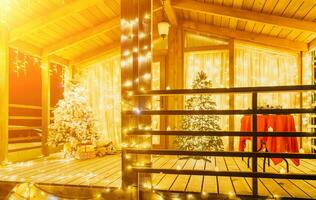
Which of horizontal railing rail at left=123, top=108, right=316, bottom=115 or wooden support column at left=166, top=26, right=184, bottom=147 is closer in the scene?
horizontal railing rail at left=123, top=108, right=316, bottom=115

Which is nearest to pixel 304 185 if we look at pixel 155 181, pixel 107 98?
pixel 155 181

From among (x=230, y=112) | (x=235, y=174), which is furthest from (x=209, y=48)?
(x=235, y=174)

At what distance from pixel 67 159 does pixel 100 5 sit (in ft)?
12.0

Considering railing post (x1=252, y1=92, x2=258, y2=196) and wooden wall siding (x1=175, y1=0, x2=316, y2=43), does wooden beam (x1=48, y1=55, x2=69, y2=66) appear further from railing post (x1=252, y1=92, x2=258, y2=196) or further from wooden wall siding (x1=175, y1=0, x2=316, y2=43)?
railing post (x1=252, y1=92, x2=258, y2=196)

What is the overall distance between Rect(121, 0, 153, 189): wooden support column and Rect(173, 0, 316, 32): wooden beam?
257cm

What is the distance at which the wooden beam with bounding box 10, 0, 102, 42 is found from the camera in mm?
5777

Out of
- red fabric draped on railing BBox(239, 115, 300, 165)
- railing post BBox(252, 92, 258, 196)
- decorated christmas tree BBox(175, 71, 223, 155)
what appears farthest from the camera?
decorated christmas tree BBox(175, 71, 223, 155)

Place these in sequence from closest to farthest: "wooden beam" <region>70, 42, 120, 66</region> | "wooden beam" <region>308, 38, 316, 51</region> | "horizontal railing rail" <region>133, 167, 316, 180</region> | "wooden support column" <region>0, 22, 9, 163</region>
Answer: "horizontal railing rail" <region>133, 167, 316, 180</region> < "wooden support column" <region>0, 22, 9, 163</region> < "wooden beam" <region>308, 38, 316, 51</region> < "wooden beam" <region>70, 42, 120, 66</region>

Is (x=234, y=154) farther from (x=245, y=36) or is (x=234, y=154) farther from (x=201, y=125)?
(x=245, y=36)

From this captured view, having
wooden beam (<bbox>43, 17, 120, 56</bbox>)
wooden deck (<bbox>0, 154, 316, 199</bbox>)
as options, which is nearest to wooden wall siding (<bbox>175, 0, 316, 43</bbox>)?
wooden beam (<bbox>43, 17, 120, 56</bbox>)

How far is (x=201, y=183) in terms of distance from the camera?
4055 mm

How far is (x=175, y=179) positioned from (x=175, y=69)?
154 inches

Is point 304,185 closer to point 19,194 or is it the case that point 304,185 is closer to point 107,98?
point 19,194

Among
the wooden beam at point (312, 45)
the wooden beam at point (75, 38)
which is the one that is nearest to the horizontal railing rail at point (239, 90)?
the wooden beam at point (75, 38)
